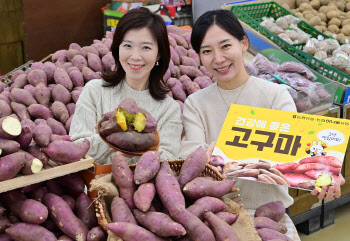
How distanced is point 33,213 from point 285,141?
1010mm

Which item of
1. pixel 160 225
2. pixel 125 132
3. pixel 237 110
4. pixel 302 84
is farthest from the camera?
pixel 302 84

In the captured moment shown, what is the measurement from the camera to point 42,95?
2.95 meters

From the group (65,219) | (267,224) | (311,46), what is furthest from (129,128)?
(311,46)

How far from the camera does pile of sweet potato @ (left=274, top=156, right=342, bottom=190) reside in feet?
5.44

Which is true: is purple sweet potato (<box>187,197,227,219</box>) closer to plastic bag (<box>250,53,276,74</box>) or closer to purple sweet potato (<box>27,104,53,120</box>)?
purple sweet potato (<box>27,104,53,120</box>)

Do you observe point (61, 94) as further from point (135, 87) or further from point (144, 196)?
point (144, 196)

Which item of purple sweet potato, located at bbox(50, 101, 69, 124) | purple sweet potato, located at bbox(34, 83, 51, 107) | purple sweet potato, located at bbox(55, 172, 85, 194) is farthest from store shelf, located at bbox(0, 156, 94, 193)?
purple sweet potato, located at bbox(34, 83, 51, 107)

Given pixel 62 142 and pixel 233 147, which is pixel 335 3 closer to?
pixel 233 147

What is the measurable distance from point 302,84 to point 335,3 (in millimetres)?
2709

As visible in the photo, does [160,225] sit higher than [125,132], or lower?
lower

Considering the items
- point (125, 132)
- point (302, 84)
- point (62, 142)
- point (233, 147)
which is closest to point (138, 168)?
point (125, 132)

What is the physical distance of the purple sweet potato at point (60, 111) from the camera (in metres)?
2.85

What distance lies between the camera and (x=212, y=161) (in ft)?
6.05

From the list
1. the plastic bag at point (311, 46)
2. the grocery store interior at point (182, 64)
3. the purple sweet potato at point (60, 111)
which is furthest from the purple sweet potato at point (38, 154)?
the plastic bag at point (311, 46)
